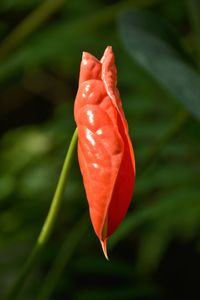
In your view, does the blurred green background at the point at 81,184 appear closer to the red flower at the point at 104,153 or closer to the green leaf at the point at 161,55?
the green leaf at the point at 161,55

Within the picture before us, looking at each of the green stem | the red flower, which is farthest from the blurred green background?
the red flower

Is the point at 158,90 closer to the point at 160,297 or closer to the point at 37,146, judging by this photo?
the point at 37,146

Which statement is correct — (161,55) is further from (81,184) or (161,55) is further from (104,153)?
(81,184)

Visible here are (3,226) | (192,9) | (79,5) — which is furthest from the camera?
(79,5)

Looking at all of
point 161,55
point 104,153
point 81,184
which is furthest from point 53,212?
point 81,184

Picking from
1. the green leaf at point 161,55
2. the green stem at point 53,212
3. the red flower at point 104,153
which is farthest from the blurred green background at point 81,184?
the red flower at point 104,153

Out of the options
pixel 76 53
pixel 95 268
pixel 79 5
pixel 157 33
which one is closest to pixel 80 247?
pixel 95 268

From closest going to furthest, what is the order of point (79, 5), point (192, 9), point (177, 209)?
1. point (192, 9)
2. point (177, 209)
3. point (79, 5)
